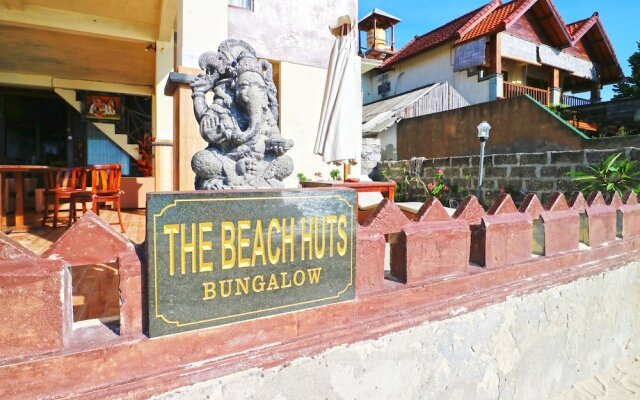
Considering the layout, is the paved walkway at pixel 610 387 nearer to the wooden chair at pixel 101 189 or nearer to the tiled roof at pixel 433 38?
the wooden chair at pixel 101 189

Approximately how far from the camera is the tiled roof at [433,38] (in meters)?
14.8

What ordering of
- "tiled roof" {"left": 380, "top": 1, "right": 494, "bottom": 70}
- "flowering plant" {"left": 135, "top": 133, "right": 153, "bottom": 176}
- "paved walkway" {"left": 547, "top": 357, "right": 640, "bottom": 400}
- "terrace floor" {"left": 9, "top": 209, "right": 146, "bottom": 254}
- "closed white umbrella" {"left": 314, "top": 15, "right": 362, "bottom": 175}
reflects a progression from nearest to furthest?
"paved walkway" {"left": 547, "top": 357, "right": 640, "bottom": 400}, "terrace floor" {"left": 9, "top": 209, "right": 146, "bottom": 254}, "closed white umbrella" {"left": 314, "top": 15, "right": 362, "bottom": 175}, "flowering plant" {"left": 135, "top": 133, "right": 153, "bottom": 176}, "tiled roof" {"left": 380, "top": 1, "right": 494, "bottom": 70}

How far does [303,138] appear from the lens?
808 centimetres

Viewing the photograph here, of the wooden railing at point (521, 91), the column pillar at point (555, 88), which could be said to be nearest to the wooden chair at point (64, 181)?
the wooden railing at point (521, 91)

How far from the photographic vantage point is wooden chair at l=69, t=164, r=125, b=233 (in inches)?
171

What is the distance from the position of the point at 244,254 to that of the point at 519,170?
23.1 feet

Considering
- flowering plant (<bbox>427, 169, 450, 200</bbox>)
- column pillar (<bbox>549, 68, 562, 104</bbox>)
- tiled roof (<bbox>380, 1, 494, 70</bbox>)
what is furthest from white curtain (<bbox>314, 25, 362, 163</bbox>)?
column pillar (<bbox>549, 68, 562, 104</bbox>)

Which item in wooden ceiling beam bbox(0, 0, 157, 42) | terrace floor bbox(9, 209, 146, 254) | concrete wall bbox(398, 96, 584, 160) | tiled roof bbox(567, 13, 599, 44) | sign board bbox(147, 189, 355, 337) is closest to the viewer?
sign board bbox(147, 189, 355, 337)

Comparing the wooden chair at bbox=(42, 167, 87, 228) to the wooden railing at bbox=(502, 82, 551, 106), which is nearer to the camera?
the wooden chair at bbox=(42, 167, 87, 228)

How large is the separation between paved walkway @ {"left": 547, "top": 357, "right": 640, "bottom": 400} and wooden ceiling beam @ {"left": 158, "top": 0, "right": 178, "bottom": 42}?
20.1 feet

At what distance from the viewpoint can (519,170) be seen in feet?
22.9

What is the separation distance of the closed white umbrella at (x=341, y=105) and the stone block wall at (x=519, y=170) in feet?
12.3

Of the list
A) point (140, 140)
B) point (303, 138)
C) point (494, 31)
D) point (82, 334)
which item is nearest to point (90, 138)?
point (140, 140)

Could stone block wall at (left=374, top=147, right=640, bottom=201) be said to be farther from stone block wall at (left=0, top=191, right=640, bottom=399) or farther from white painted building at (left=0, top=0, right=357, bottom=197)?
stone block wall at (left=0, top=191, right=640, bottom=399)
